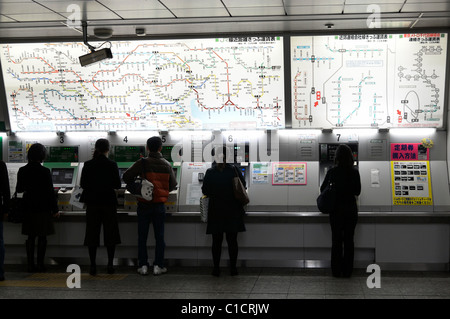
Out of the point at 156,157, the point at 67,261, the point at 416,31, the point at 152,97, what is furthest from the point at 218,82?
the point at 67,261

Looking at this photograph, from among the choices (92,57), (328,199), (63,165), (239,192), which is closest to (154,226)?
(239,192)

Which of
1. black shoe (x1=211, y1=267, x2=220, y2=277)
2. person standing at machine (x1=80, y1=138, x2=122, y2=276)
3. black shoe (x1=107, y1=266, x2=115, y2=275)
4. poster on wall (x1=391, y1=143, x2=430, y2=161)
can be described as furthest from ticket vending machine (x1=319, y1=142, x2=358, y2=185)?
black shoe (x1=107, y1=266, x2=115, y2=275)

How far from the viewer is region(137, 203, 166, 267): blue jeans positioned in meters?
6.40

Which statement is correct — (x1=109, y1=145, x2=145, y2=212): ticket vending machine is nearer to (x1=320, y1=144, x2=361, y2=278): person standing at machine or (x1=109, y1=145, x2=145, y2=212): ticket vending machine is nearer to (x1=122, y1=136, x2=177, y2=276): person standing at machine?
(x1=122, y1=136, x2=177, y2=276): person standing at machine

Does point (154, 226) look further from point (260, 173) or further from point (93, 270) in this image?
point (260, 173)

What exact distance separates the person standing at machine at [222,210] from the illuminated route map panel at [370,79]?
1.37 meters

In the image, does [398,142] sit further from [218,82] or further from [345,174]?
[218,82]

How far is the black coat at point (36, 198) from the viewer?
21.4 ft

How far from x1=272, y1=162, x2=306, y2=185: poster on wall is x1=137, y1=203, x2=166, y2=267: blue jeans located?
1449mm

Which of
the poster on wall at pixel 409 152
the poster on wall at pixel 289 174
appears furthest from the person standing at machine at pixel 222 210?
the poster on wall at pixel 409 152

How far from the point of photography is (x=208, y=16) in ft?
20.8

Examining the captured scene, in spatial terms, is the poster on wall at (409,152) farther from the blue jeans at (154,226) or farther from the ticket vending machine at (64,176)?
the ticket vending machine at (64,176)

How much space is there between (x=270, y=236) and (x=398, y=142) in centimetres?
194

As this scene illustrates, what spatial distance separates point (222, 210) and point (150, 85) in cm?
198
